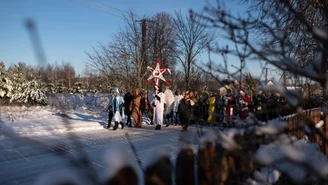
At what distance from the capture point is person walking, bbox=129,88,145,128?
1482 cm

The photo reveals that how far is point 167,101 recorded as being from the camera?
17.0 metres

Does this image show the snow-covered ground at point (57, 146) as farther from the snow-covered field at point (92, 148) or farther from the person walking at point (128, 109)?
the person walking at point (128, 109)

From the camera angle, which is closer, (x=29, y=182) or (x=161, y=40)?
(x=29, y=182)

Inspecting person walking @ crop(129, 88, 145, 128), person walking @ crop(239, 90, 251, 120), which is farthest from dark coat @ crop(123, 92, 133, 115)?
person walking @ crop(239, 90, 251, 120)

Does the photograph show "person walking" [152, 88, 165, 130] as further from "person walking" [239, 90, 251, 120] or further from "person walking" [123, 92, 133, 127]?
"person walking" [239, 90, 251, 120]

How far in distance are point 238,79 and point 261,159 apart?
1.14 meters

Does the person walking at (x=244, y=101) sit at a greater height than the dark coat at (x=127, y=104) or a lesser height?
lesser

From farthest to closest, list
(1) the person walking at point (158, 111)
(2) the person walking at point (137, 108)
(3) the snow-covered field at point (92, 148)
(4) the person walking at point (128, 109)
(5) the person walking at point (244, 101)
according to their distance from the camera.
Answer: (4) the person walking at point (128, 109)
(2) the person walking at point (137, 108)
(1) the person walking at point (158, 111)
(5) the person walking at point (244, 101)
(3) the snow-covered field at point (92, 148)

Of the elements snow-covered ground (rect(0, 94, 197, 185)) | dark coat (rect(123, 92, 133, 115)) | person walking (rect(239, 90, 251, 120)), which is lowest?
snow-covered ground (rect(0, 94, 197, 185))

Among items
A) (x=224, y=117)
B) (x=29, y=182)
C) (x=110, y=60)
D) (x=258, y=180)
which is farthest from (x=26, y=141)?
(x=110, y=60)

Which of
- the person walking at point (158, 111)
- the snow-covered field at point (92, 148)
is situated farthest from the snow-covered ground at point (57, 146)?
the person walking at point (158, 111)

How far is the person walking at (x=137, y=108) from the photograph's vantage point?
14.8 m

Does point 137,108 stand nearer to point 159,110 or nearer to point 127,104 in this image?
point 127,104

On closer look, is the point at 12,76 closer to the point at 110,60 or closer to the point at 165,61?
the point at 110,60
